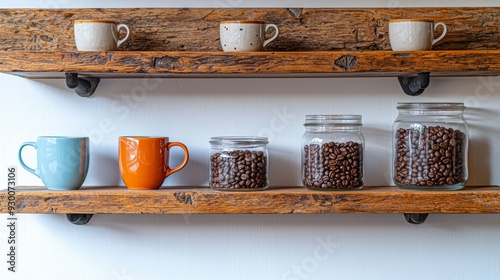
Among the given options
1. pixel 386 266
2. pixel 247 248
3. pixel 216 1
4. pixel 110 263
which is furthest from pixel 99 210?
pixel 386 266

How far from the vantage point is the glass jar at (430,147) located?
4.13 feet

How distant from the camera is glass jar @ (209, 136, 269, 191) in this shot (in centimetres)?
126

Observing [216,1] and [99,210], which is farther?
[216,1]

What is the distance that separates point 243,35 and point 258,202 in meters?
0.32

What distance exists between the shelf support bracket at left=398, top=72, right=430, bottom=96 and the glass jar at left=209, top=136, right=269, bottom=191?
337mm

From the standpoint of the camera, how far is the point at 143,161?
50.3 inches

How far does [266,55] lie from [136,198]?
37cm

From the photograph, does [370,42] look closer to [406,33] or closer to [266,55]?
[406,33]

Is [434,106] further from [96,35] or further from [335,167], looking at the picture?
[96,35]

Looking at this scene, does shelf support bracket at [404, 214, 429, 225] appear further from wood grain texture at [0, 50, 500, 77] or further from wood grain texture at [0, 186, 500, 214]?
wood grain texture at [0, 50, 500, 77]

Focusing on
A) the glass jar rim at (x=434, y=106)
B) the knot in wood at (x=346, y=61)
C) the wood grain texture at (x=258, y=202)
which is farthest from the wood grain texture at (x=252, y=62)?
the wood grain texture at (x=258, y=202)

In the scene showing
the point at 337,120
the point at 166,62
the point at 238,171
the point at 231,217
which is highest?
the point at 166,62

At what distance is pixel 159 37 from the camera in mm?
1367

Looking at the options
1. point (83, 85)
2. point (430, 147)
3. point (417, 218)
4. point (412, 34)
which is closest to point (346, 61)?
point (412, 34)
